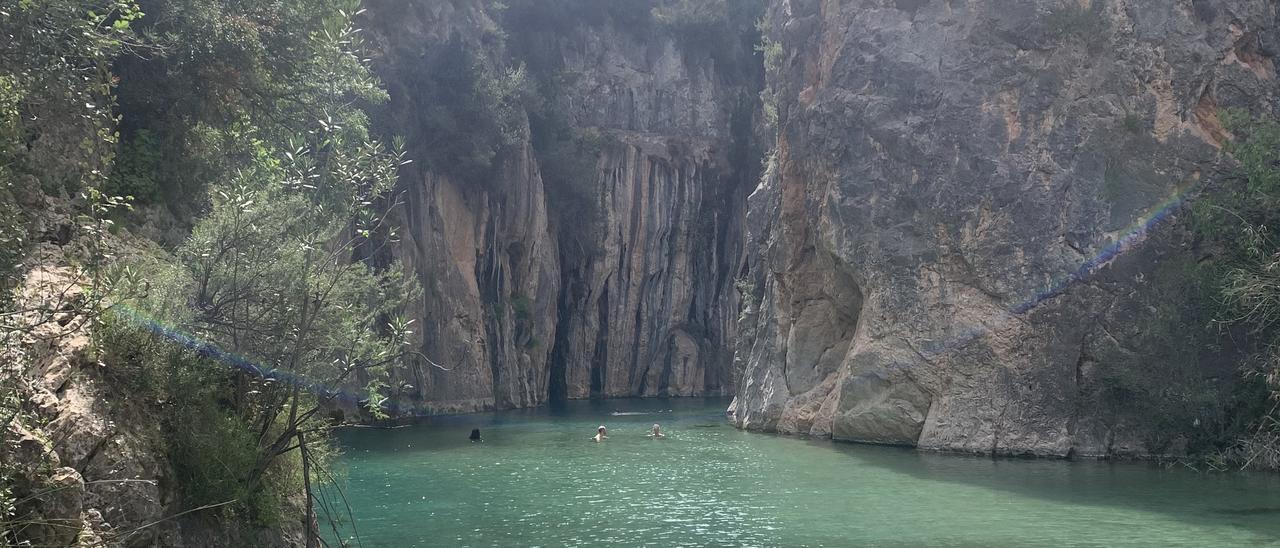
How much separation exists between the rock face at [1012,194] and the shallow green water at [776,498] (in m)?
1.70

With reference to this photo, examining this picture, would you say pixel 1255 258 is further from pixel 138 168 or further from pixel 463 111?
pixel 463 111

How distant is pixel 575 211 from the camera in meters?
53.0

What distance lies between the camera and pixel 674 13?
179ft

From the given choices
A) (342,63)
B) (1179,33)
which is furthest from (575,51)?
(342,63)

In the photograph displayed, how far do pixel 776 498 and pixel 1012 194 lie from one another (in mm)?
11125

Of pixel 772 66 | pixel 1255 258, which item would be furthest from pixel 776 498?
pixel 772 66

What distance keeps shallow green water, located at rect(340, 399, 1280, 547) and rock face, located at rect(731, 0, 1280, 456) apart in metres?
1.70

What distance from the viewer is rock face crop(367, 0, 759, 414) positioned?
41.9 meters

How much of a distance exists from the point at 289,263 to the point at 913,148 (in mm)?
20051

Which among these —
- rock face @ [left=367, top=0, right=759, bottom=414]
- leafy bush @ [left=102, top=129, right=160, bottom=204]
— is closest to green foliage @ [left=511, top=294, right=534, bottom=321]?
rock face @ [left=367, top=0, right=759, bottom=414]

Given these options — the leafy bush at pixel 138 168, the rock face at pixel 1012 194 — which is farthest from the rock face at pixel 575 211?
the leafy bush at pixel 138 168

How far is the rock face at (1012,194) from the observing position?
2477 centimetres

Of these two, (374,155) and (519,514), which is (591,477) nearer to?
(519,514)

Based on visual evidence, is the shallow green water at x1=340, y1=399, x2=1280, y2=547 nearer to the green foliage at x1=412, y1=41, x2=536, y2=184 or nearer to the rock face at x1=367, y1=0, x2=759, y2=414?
the rock face at x1=367, y1=0, x2=759, y2=414
